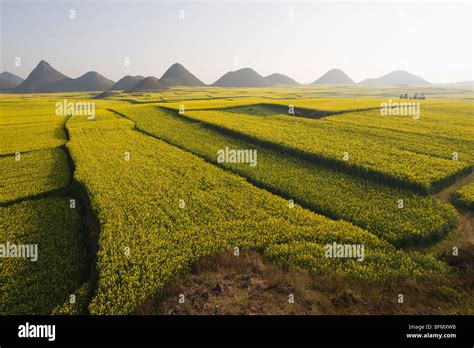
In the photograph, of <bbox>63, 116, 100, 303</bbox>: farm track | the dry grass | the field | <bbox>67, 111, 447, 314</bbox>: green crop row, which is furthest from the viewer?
<bbox>63, 116, 100, 303</bbox>: farm track

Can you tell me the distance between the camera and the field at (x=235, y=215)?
39.5 feet

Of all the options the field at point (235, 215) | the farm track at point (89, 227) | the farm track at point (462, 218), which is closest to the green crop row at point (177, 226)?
the field at point (235, 215)

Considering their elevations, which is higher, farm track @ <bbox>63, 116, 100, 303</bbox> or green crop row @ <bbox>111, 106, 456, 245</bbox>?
green crop row @ <bbox>111, 106, 456, 245</bbox>

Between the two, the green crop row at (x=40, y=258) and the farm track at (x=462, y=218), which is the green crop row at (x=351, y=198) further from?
the green crop row at (x=40, y=258)

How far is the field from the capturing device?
39.5 feet

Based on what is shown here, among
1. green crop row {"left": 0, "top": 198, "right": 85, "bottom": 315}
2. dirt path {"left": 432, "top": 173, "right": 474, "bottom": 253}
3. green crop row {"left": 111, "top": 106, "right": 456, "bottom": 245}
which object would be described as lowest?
green crop row {"left": 0, "top": 198, "right": 85, "bottom": 315}

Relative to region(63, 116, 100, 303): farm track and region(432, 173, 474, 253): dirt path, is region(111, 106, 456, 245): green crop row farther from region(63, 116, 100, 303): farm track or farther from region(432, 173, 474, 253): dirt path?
region(63, 116, 100, 303): farm track

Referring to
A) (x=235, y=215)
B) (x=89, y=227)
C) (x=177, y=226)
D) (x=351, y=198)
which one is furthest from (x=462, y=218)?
(x=89, y=227)

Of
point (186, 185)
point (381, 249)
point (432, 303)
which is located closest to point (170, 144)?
point (186, 185)

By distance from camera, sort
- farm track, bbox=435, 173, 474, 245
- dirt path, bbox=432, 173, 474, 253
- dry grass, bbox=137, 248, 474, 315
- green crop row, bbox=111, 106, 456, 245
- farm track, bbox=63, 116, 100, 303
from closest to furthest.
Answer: dry grass, bbox=137, 248, 474, 315
farm track, bbox=63, 116, 100, 303
dirt path, bbox=432, 173, 474, 253
farm track, bbox=435, 173, 474, 245
green crop row, bbox=111, 106, 456, 245

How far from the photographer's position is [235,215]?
17.0 m

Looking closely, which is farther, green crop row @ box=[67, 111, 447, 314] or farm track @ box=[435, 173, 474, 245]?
farm track @ box=[435, 173, 474, 245]

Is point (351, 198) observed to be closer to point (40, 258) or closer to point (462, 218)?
point (462, 218)

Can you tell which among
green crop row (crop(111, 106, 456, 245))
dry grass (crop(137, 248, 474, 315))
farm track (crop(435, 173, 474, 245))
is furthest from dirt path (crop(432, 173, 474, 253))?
dry grass (crop(137, 248, 474, 315))
